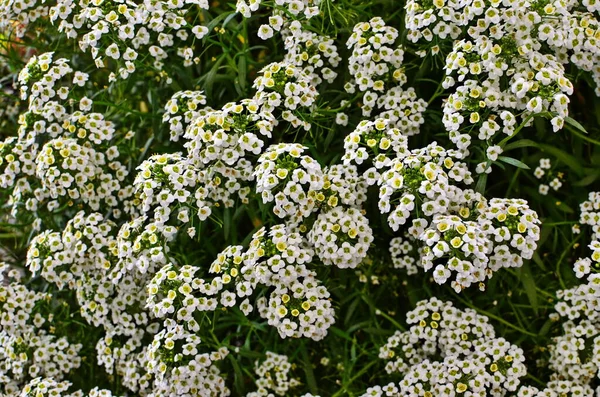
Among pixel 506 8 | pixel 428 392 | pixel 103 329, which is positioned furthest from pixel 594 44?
pixel 103 329

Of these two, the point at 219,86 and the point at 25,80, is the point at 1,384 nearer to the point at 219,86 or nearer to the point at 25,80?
the point at 25,80

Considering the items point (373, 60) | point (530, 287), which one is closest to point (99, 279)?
point (373, 60)

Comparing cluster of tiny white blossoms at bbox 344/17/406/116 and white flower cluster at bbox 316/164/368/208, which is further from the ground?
cluster of tiny white blossoms at bbox 344/17/406/116

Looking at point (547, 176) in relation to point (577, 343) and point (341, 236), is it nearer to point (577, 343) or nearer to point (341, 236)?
point (577, 343)

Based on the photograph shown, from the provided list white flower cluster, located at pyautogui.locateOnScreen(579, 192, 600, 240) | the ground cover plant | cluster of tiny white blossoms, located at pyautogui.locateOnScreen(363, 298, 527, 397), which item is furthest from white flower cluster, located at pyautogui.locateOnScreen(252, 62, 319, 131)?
white flower cluster, located at pyautogui.locateOnScreen(579, 192, 600, 240)

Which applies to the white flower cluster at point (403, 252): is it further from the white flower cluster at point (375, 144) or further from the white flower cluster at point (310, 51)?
the white flower cluster at point (310, 51)

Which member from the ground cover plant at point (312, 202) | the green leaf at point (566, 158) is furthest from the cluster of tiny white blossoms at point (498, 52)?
the green leaf at point (566, 158)

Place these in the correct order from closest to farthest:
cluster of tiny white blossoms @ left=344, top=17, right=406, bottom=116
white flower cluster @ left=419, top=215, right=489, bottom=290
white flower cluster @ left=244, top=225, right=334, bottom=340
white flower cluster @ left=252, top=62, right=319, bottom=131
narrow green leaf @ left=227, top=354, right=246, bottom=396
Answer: white flower cluster @ left=419, top=215, right=489, bottom=290 → white flower cluster @ left=244, top=225, right=334, bottom=340 → white flower cluster @ left=252, top=62, right=319, bottom=131 → cluster of tiny white blossoms @ left=344, top=17, right=406, bottom=116 → narrow green leaf @ left=227, top=354, right=246, bottom=396

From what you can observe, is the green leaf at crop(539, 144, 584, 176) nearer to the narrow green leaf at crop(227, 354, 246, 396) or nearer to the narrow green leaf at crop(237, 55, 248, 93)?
the narrow green leaf at crop(237, 55, 248, 93)
